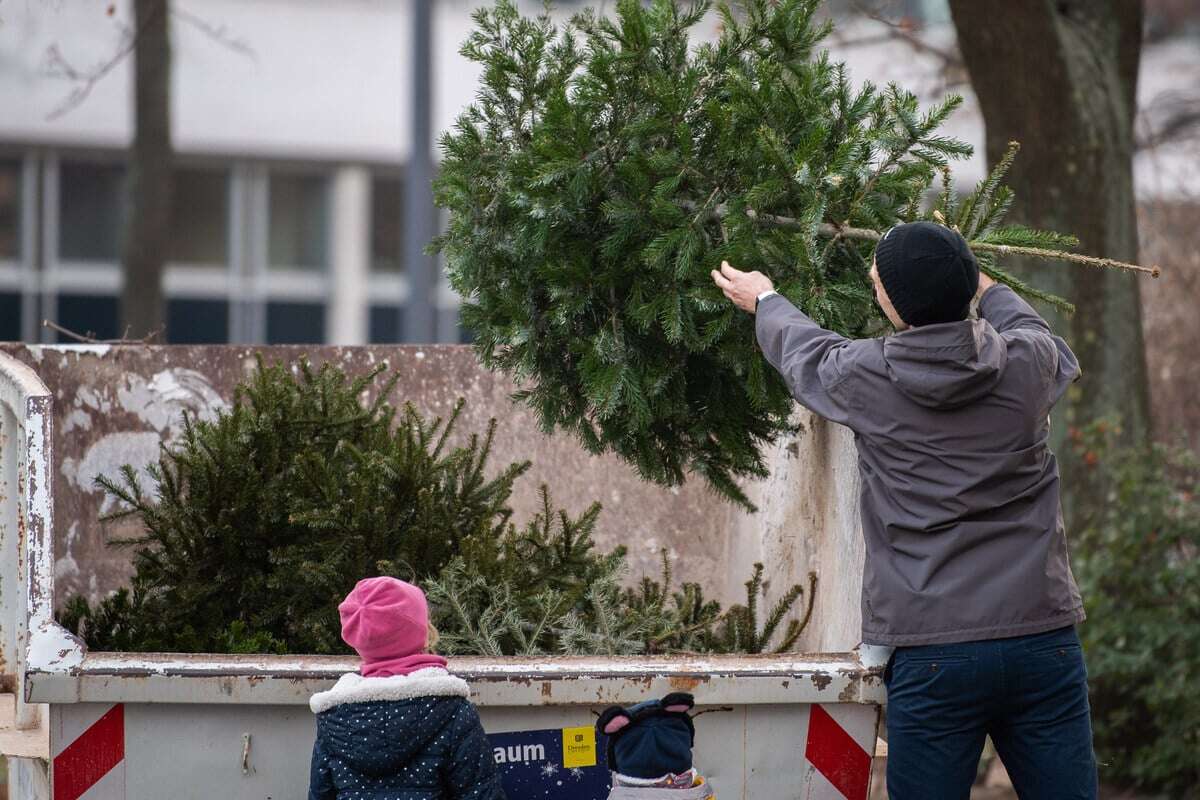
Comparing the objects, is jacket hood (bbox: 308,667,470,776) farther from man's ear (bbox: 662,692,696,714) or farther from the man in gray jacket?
the man in gray jacket

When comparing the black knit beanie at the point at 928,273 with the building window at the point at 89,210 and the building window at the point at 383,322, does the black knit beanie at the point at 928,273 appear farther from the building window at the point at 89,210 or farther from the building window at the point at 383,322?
the building window at the point at 383,322

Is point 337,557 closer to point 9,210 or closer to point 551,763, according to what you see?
point 551,763

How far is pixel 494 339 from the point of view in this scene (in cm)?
361

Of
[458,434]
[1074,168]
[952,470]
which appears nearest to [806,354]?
[952,470]

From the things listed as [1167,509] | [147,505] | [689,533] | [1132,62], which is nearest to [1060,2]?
[1132,62]

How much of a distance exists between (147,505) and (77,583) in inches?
20.5

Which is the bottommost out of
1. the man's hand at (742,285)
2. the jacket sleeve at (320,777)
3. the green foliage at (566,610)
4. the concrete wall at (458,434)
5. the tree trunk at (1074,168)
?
the jacket sleeve at (320,777)

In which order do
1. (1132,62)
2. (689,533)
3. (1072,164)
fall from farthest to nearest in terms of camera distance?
(1132,62), (1072,164), (689,533)

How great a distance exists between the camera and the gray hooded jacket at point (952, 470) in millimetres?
2867

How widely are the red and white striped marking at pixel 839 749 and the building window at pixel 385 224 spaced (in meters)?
17.7

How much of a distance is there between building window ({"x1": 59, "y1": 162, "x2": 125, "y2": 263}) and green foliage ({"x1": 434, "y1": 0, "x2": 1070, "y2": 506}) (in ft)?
55.0

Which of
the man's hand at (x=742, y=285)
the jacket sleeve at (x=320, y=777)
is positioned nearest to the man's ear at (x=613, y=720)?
the jacket sleeve at (x=320, y=777)

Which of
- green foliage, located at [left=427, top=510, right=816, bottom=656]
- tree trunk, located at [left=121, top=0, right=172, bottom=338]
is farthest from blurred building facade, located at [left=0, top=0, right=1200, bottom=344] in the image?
green foliage, located at [left=427, top=510, right=816, bottom=656]

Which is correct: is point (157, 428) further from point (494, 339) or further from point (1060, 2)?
point (1060, 2)
